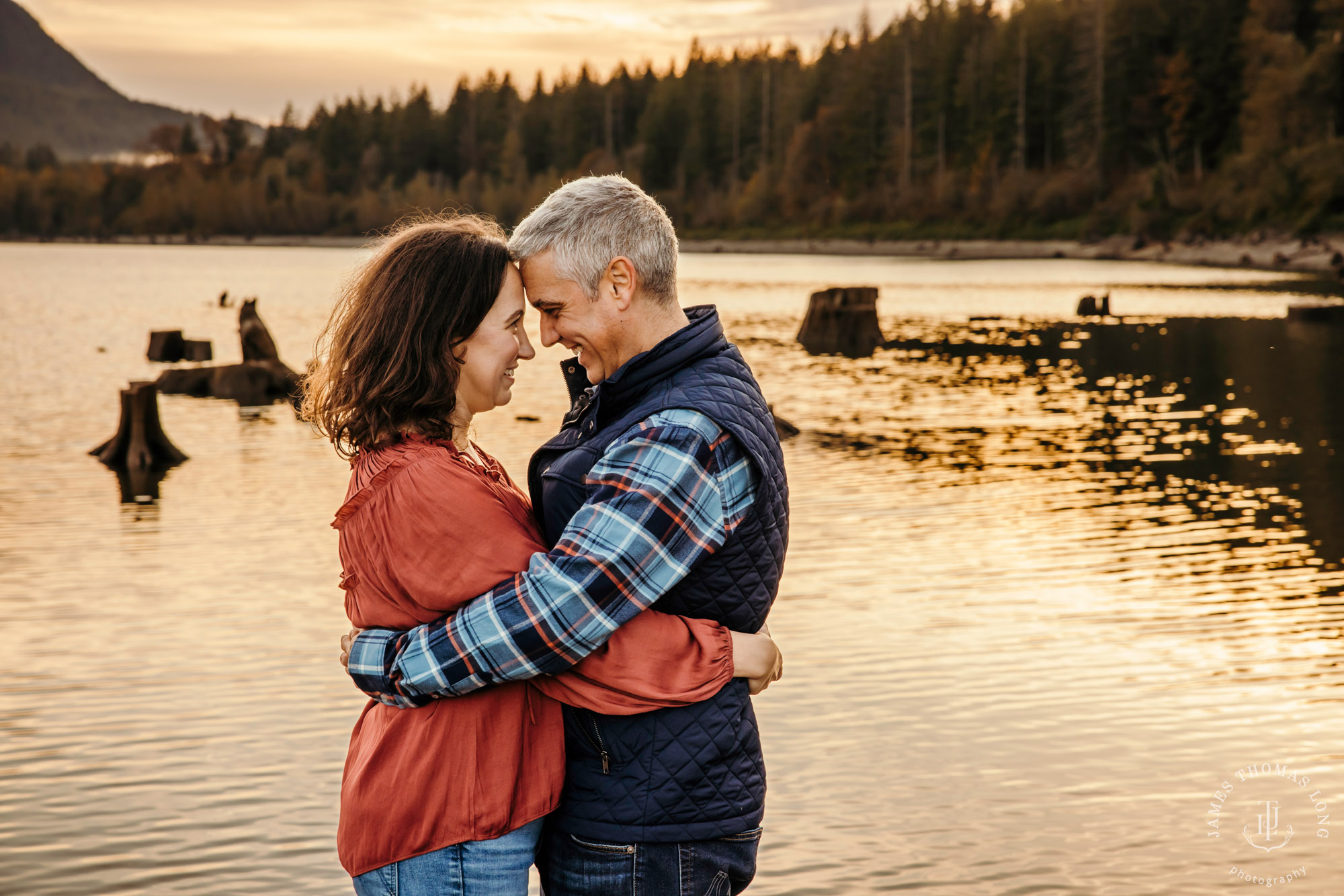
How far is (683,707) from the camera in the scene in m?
2.25

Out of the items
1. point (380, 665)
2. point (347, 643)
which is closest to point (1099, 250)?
point (347, 643)

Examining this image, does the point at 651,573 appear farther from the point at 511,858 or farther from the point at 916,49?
the point at 916,49

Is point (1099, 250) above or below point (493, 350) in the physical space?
below

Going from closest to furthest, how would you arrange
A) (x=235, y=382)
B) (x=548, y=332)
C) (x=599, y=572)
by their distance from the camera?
(x=599, y=572) → (x=548, y=332) → (x=235, y=382)

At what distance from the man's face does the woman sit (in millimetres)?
70

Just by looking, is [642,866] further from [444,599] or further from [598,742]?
[444,599]

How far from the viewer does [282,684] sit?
6.41 meters

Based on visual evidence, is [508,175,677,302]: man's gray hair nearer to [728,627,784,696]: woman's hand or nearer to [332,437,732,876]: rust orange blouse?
[332,437,732,876]: rust orange blouse

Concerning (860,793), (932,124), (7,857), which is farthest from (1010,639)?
(932,124)

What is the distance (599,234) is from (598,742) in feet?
3.01

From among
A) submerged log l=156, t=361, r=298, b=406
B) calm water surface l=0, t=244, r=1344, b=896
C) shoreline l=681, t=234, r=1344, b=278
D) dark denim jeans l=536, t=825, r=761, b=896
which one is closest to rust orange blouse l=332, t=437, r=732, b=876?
dark denim jeans l=536, t=825, r=761, b=896

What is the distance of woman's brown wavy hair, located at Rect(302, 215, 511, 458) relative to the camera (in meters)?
2.27

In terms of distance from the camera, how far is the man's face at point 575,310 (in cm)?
238

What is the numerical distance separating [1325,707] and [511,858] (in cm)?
492
